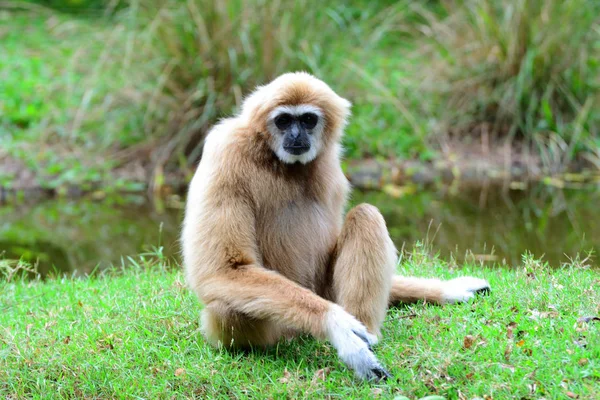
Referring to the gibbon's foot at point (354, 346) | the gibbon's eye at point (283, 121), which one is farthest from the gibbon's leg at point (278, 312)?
the gibbon's eye at point (283, 121)

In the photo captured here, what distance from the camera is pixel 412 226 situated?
31.7 feet

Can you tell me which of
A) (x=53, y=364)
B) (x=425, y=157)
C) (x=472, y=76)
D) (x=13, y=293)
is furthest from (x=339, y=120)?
(x=472, y=76)

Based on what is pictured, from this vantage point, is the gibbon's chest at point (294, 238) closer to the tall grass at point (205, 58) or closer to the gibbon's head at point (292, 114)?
the gibbon's head at point (292, 114)

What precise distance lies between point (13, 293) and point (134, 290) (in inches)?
45.2

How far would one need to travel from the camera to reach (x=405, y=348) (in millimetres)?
4543

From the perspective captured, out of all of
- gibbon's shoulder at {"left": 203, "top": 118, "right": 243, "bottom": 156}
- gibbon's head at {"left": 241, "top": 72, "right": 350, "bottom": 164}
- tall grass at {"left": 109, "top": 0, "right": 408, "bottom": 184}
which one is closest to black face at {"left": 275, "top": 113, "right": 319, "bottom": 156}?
gibbon's head at {"left": 241, "top": 72, "right": 350, "bottom": 164}

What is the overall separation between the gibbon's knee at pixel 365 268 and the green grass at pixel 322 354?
0.23 metres

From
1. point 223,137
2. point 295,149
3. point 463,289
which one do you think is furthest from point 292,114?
point 463,289

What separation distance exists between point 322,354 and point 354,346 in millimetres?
543

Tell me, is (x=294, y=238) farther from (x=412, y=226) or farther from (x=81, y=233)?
(x=81, y=233)

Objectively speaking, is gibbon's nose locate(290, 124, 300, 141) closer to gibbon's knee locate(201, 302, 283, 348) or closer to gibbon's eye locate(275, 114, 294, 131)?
gibbon's eye locate(275, 114, 294, 131)

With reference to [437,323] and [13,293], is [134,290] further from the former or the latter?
[437,323]

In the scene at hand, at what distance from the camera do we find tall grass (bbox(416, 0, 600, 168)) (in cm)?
1202

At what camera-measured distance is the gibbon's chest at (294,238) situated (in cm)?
A: 480
